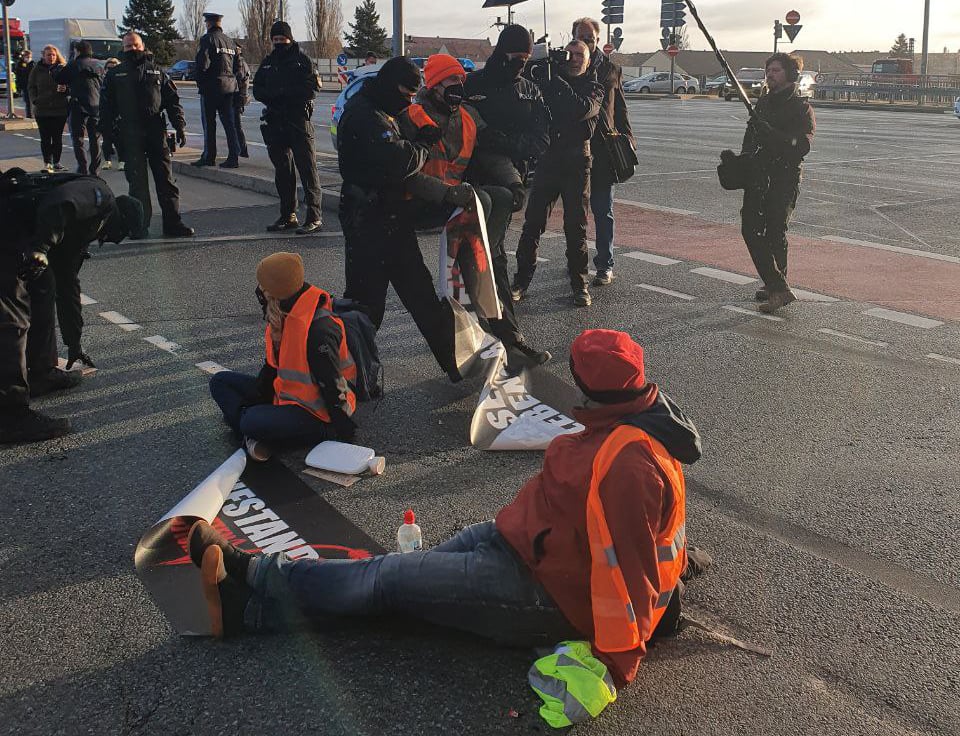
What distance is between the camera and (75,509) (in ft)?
14.6

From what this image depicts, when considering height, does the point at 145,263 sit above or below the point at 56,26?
below

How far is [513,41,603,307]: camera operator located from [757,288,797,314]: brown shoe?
139 centimetres

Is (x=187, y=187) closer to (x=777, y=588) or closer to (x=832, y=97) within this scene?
(x=777, y=588)

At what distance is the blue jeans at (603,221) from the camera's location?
8.60 meters

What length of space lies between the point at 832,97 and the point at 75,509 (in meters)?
53.0

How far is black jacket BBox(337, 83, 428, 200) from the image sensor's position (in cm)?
558

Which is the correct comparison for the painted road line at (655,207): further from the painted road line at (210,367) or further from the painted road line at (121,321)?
the painted road line at (210,367)

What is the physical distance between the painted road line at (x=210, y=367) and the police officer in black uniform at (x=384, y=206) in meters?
1.03

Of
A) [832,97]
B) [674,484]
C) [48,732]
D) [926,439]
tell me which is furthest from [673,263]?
[832,97]

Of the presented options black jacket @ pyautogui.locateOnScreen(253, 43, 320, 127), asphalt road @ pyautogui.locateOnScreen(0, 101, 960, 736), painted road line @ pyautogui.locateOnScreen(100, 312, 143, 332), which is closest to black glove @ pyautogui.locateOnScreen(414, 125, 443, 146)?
asphalt road @ pyautogui.locateOnScreen(0, 101, 960, 736)

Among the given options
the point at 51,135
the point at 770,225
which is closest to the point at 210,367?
the point at 770,225

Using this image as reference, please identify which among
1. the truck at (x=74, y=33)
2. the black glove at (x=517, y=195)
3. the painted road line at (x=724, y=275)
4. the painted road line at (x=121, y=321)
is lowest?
the painted road line at (x=121, y=321)

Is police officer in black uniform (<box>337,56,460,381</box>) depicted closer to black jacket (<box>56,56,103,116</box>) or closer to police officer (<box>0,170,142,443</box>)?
police officer (<box>0,170,142,443</box>)

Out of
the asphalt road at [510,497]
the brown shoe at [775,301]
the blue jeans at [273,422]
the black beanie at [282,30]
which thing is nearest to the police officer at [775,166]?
the brown shoe at [775,301]
